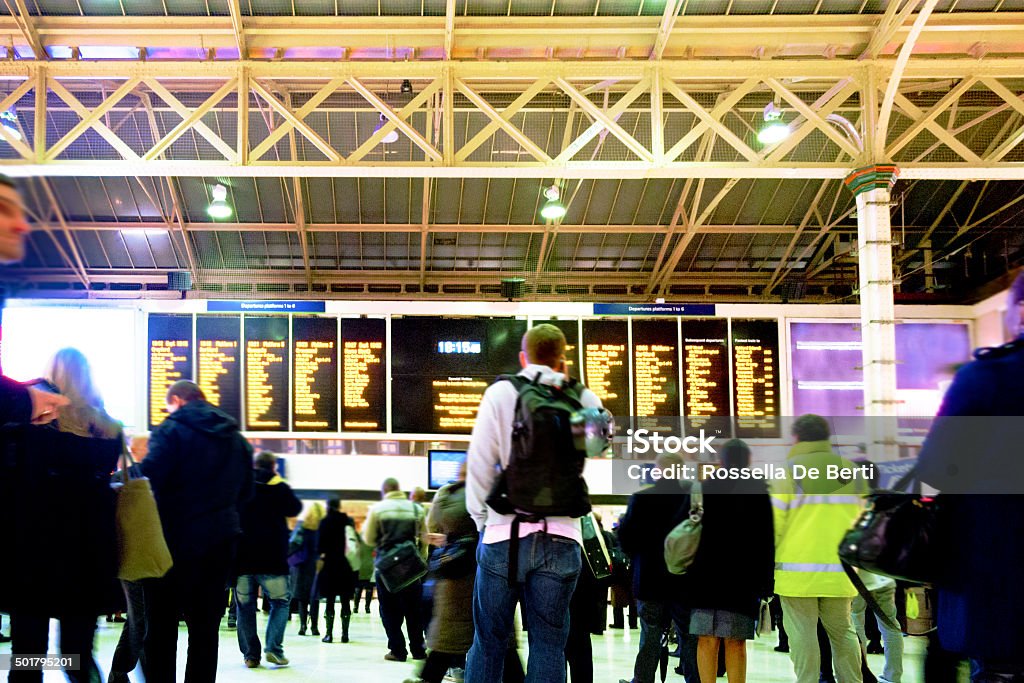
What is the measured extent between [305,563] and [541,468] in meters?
7.85

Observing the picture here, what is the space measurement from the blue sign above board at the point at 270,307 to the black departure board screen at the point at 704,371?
5.55 m

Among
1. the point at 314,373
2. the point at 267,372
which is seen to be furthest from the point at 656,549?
the point at 267,372

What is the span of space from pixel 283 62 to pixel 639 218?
6.72 m

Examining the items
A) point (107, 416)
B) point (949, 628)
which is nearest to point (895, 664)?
point (949, 628)

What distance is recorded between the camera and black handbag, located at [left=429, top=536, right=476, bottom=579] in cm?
519

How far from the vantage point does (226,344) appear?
1371cm

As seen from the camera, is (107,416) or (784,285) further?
(784,285)

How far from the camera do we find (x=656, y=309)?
1399 cm

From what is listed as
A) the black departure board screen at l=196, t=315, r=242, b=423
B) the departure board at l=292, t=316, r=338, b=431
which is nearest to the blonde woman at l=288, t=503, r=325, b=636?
the departure board at l=292, t=316, r=338, b=431

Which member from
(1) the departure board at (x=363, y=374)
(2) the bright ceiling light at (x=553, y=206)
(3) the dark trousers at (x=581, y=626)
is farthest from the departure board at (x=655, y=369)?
(3) the dark trousers at (x=581, y=626)

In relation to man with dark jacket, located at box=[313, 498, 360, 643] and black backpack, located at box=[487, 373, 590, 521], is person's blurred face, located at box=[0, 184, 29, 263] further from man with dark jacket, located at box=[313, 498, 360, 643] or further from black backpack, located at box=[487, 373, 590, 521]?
man with dark jacket, located at box=[313, 498, 360, 643]

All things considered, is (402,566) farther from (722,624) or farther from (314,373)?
(314,373)

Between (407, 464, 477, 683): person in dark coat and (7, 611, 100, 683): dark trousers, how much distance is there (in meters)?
1.89

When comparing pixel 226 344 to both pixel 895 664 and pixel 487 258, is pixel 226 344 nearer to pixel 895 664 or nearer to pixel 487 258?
pixel 487 258
